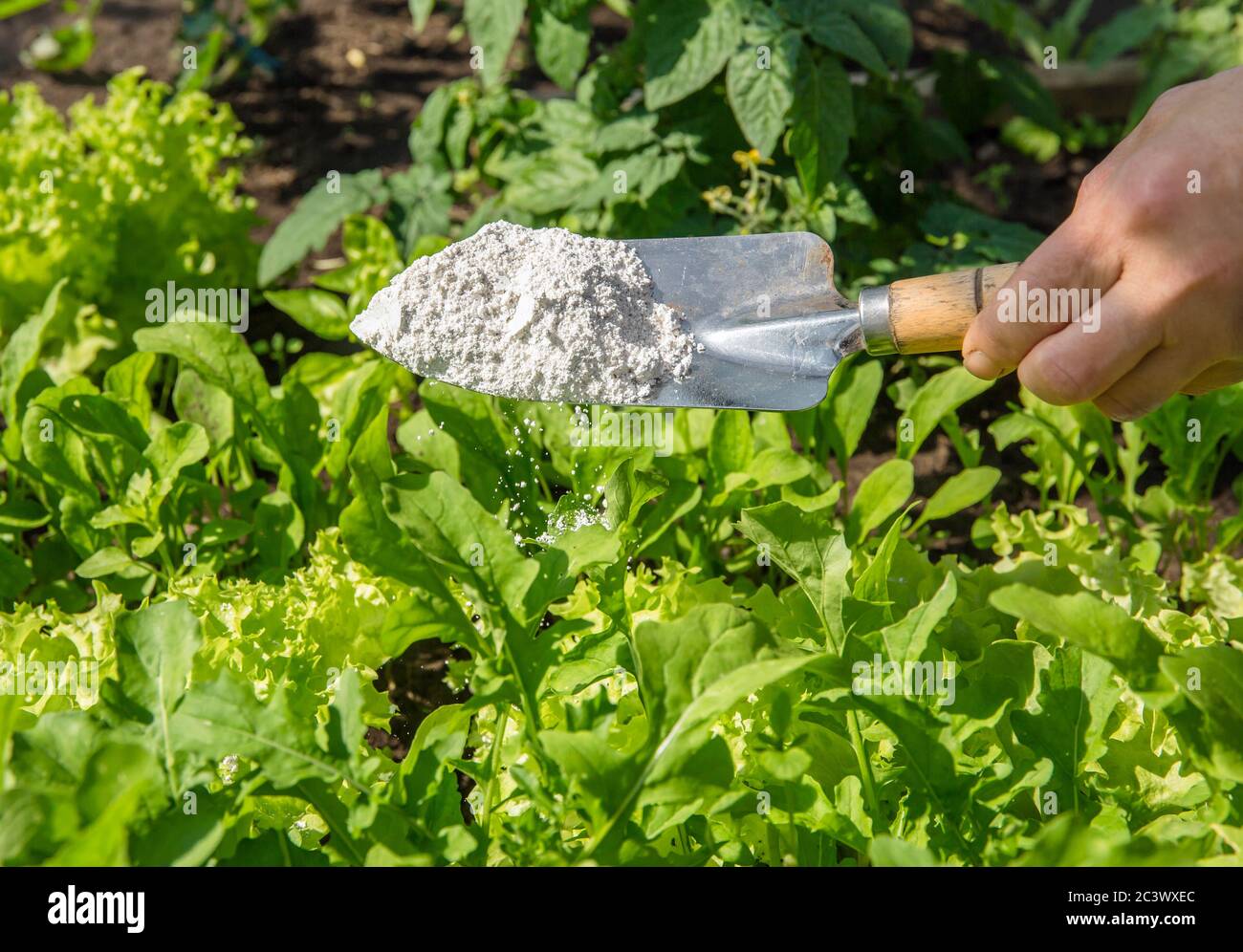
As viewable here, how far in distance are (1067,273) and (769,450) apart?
59 centimetres

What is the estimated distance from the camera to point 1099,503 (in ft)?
7.30

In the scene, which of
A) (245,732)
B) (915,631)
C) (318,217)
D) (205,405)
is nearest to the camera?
(245,732)

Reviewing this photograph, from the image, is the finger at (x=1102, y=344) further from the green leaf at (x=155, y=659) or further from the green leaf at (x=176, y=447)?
the green leaf at (x=176, y=447)

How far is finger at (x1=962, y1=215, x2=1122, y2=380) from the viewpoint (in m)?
1.44

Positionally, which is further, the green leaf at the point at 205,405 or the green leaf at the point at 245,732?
the green leaf at the point at 205,405

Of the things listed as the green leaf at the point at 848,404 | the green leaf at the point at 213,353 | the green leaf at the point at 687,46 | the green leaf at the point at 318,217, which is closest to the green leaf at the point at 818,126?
the green leaf at the point at 687,46

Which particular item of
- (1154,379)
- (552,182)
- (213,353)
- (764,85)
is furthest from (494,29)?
(1154,379)

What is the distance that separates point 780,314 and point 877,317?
0.16 metres

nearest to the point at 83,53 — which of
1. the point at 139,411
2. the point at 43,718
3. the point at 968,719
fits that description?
the point at 139,411

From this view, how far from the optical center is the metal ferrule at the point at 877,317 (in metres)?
1.58

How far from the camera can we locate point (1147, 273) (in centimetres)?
141

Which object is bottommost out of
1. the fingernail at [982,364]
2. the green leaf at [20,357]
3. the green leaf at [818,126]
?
the fingernail at [982,364]

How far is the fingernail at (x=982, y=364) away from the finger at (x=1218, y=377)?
0.27 meters

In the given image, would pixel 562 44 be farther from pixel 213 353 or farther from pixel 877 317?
pixel 877 317
